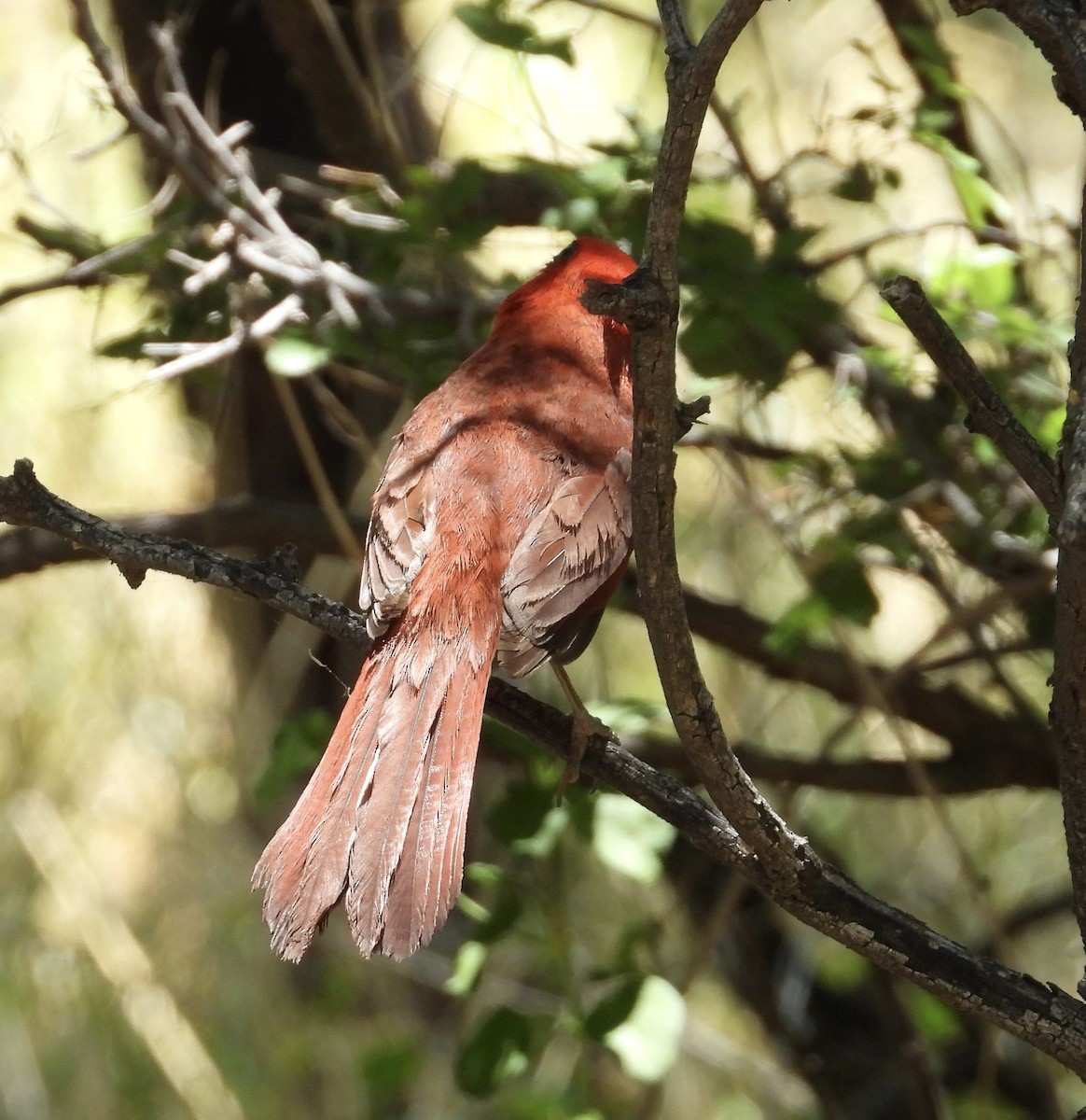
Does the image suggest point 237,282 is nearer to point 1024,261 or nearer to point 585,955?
point 1024,261

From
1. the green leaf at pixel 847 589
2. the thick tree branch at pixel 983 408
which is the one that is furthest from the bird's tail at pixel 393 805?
the green leaf at pixel 847 589

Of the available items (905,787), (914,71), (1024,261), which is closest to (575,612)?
(905,787)

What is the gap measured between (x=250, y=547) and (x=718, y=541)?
1435mm

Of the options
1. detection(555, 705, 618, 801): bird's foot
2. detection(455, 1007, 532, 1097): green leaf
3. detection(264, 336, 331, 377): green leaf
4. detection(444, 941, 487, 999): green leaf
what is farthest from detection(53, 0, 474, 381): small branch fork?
detection(455, 1007, 532, 1097): green leaf

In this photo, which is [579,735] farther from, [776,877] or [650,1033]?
[650,1033]

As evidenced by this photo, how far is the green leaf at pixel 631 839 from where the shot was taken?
2.63 meters

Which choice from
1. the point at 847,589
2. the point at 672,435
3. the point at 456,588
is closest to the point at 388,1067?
the point at 456,588

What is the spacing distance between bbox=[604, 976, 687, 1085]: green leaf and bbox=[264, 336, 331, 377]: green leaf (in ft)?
4.45

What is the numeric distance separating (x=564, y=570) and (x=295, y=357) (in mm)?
915

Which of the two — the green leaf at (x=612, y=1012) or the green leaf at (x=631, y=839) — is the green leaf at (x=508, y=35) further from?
the green leaf at (x=612, y=1012)

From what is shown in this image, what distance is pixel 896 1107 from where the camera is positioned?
13.5 ft

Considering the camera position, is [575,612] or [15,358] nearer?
[575,612]

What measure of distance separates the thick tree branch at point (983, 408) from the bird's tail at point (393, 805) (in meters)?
0.83

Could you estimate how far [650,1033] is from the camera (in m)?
2.55
